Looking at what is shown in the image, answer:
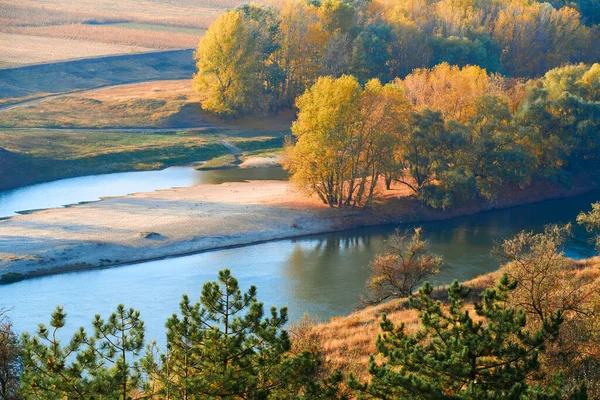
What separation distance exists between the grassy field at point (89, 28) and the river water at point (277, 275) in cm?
A: 6571

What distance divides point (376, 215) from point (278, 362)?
147 ft

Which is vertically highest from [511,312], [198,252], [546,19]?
[546,19]

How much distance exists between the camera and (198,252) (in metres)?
54.6

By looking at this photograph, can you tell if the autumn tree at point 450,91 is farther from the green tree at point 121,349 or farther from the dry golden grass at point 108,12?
the dry golden grass at point 108,12

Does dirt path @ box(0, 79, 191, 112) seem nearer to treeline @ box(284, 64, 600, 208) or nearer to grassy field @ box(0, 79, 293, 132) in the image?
grassy field @ box(0, 79, 293, 132)

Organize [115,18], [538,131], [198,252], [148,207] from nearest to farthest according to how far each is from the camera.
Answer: [198,252] → [148,207] → [538,131] → [115,18]

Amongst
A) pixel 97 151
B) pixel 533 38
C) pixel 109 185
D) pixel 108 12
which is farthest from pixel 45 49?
pixel 533 38

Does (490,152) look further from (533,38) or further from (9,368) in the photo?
(533,38)

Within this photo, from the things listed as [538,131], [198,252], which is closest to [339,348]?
[198,252]

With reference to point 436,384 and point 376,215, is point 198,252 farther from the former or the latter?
point 436,384

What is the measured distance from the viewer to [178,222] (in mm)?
58656

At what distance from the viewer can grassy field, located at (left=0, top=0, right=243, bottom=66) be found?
118m

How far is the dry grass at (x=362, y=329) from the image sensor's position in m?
28.2

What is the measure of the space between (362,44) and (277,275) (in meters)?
55.2
